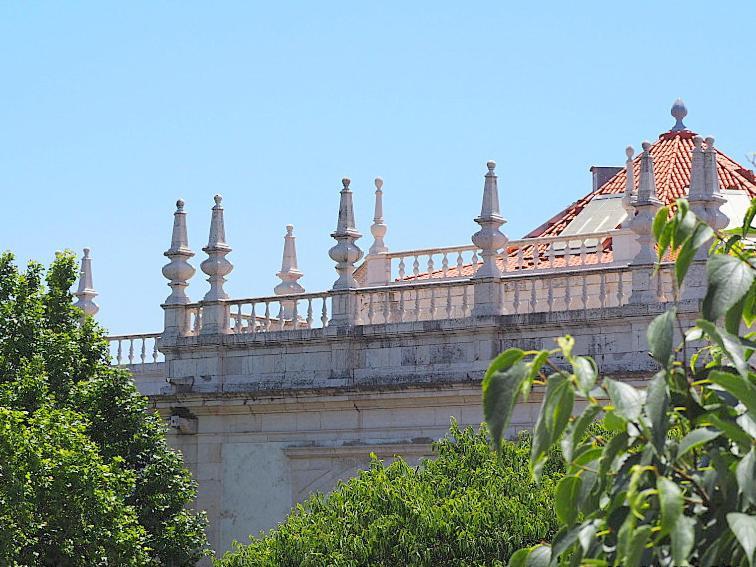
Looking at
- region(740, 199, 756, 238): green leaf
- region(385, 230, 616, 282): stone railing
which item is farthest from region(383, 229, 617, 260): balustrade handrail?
region(740, 199, 756, 238): green leaf

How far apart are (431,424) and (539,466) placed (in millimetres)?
15402

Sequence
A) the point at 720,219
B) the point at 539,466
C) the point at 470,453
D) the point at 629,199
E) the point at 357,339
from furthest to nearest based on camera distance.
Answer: the point at 629,199
the point at 357,339
the point at 720,219
the point at 470,453
the point at 539,466

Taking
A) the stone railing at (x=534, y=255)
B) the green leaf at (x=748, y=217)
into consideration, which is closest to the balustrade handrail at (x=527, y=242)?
the stone railing at (x=534, y=255)

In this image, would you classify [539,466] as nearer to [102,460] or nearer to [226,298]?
[102,460]

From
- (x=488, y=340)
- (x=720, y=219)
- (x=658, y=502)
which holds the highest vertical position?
(x=720, y=219)

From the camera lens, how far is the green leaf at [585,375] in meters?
4.88

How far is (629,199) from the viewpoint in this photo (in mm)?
22953

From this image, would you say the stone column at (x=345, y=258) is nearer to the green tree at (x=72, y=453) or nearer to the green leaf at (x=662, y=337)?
the green tree at (x=72, y=453)

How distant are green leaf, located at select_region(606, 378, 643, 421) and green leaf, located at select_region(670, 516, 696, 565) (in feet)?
1.10

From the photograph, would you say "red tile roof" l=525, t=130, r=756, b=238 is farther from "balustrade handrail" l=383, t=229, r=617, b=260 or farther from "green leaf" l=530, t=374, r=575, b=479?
"green leaf" l=530, t=374, r=575, b=479

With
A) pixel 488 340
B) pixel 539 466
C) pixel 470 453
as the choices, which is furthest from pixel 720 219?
pixel 539 466

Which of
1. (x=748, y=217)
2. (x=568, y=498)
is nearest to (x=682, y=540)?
(x=568, y=498)

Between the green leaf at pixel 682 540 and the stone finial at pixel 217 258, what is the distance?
18.4 m

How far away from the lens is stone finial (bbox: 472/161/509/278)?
20.1 m
